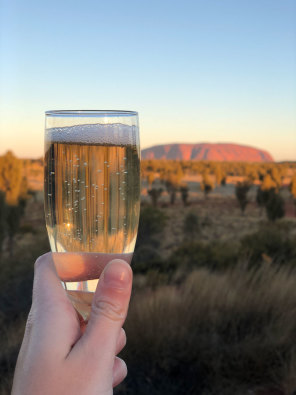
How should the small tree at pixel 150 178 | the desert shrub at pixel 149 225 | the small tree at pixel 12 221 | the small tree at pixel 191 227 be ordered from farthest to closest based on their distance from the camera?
1. the small tree at pixel 150 178
2. the small tree at pixel 191 227
3. the small tree at pixel 12 221
4. the desert shrub at pixel 149 225

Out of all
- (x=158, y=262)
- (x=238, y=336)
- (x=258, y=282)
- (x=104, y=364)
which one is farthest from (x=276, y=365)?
(x=158, y=262)

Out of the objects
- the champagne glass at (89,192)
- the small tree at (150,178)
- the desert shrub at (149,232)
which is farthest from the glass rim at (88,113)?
the small tree at (150,178)

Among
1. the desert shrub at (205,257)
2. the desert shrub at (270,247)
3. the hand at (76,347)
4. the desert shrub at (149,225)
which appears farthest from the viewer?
the desert shrub at (149,225)

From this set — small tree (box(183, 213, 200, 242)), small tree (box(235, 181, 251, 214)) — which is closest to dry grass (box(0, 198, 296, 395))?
small tree (box(183, 213, 200, 242))

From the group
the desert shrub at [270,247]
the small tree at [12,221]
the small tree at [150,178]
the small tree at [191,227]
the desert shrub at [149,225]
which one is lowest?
the small tree at [191,227]

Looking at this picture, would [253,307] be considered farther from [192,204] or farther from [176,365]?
[192,204]

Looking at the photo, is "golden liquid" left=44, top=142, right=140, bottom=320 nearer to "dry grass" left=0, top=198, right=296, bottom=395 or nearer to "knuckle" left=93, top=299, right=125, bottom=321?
"knuckle" left=93, top=299, right=125, bottom=321

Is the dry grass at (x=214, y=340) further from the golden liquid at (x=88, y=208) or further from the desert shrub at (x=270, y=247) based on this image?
the golden liquid at (x=88, y=208)
